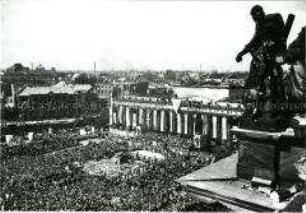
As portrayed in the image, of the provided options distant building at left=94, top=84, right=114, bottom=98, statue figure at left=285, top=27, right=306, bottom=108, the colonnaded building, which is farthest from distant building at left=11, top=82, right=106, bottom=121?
statue figure at left=285, top=27, right=306, bottom=108

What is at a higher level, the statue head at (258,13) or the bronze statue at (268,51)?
the statue head at (258,13)

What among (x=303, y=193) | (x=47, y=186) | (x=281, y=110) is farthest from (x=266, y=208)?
(x=47, y=186)

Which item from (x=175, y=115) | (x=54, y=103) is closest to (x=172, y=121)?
(x=175, y=115)

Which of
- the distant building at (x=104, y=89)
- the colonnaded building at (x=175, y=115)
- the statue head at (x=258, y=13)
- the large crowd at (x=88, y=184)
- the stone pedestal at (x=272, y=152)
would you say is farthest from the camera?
the distant building at (x=104, y=89)

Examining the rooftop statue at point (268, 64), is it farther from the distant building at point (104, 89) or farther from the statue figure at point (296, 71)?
the distant building at point (104, 89)

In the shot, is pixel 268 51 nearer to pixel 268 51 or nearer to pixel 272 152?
pixel 268 51

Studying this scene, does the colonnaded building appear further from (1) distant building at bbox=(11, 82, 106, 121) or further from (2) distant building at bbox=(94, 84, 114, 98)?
(2) distant building at bbox=(94, 84, 114, 98)

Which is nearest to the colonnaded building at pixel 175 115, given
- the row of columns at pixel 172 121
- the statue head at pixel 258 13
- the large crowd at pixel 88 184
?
the row of columns at pixel 172 121

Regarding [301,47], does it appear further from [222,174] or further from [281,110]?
[222,174]
